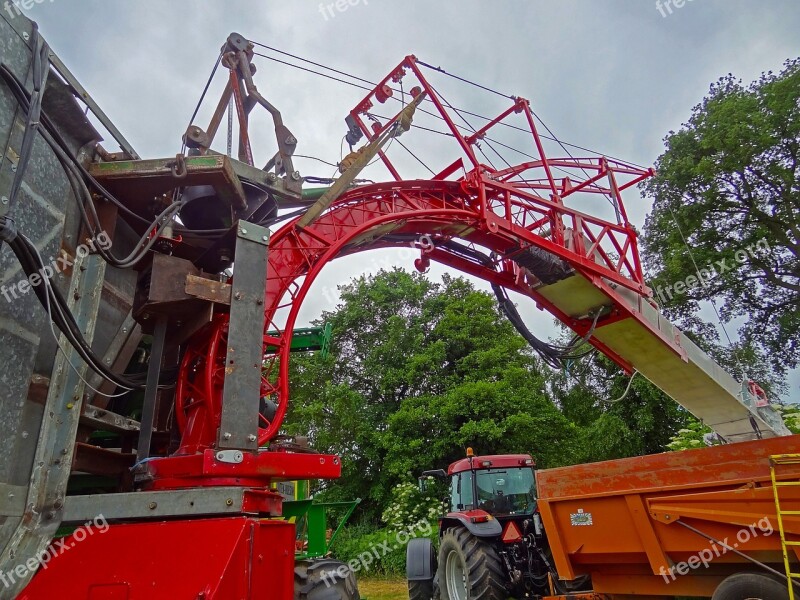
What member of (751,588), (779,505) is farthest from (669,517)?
(779,505)

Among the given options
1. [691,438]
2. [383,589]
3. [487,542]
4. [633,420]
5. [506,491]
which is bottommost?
[383,589]

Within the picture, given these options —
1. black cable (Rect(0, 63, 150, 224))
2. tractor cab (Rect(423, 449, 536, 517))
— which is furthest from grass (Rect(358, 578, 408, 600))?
black cable (Rect(0, 63, 150, 224))

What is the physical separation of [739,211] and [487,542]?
651 inches

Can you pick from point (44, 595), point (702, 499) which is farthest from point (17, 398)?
point (702, 499)

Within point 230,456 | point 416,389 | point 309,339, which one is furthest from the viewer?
point 416,389

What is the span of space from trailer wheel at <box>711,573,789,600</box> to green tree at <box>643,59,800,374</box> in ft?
49.0

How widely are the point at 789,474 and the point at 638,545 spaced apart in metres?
1.61

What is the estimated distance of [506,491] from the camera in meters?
8.91

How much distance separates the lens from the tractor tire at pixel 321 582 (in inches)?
137

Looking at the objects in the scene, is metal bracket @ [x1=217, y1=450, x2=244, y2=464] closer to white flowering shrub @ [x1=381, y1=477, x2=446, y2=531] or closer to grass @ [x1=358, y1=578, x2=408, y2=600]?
grass @ [x1=358, y1=578, x2=408, y2=600]

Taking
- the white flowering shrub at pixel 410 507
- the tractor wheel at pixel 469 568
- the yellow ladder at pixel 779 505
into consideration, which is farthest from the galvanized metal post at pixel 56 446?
the white flowering shrub at pixel 410 507

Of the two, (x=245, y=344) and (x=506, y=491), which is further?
(x=506, y=491)

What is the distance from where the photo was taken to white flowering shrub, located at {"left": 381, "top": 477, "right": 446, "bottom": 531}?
721 inches

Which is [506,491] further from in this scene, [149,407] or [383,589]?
[383,589]
